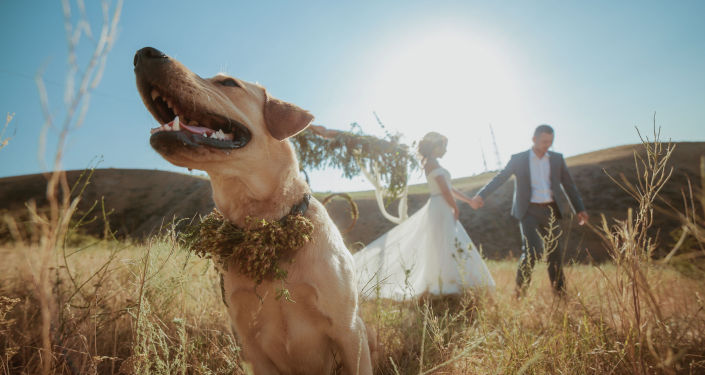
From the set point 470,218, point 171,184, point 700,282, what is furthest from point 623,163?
point 171,184

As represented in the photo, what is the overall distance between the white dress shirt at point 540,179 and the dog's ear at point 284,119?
388 cm

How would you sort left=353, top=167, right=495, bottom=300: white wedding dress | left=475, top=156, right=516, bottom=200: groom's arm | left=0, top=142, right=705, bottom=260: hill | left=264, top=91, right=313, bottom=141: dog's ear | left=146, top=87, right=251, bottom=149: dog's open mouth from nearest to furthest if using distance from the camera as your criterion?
left=146, top=87, right=251, bottom=149: dog's open mouth < left=264, top=91, right=313, bottom=141: dog's ear < left=353, top=167, right=495, bottom=300: white wedding dress < left=475, top=156, right=516, bottom=200: groom's arm < left=0, top=142, right=705, bottom=260: hill

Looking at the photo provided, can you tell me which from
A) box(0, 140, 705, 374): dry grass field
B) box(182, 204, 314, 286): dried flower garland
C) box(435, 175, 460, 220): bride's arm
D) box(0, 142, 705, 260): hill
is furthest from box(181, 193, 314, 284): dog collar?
box(0, 142, 705, 260): hill

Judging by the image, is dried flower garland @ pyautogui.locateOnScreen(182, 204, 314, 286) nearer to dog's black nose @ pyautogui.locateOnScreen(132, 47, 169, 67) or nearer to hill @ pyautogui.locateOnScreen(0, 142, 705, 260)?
dog's black nose @ pyautogui.locateOnScreen(132, 47, 169, 67)

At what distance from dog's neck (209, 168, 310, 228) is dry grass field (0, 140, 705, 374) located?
1.36ft

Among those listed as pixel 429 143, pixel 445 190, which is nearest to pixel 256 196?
pixel 445 190

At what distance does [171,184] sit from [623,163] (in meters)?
24.9

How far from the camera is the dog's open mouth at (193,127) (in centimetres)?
145

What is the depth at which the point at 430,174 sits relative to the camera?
4871 mm

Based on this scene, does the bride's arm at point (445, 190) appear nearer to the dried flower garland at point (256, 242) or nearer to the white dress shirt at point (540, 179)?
the white dress shirt at point (540, 179)

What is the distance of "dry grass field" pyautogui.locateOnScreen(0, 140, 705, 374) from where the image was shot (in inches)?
43.4

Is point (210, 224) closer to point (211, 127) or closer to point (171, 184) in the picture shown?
point (211, 127)

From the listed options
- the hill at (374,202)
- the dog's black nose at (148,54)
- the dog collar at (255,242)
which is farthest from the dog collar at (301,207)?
the hill at (374,202)

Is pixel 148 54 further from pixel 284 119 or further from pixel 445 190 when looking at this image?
pixel 445 190
